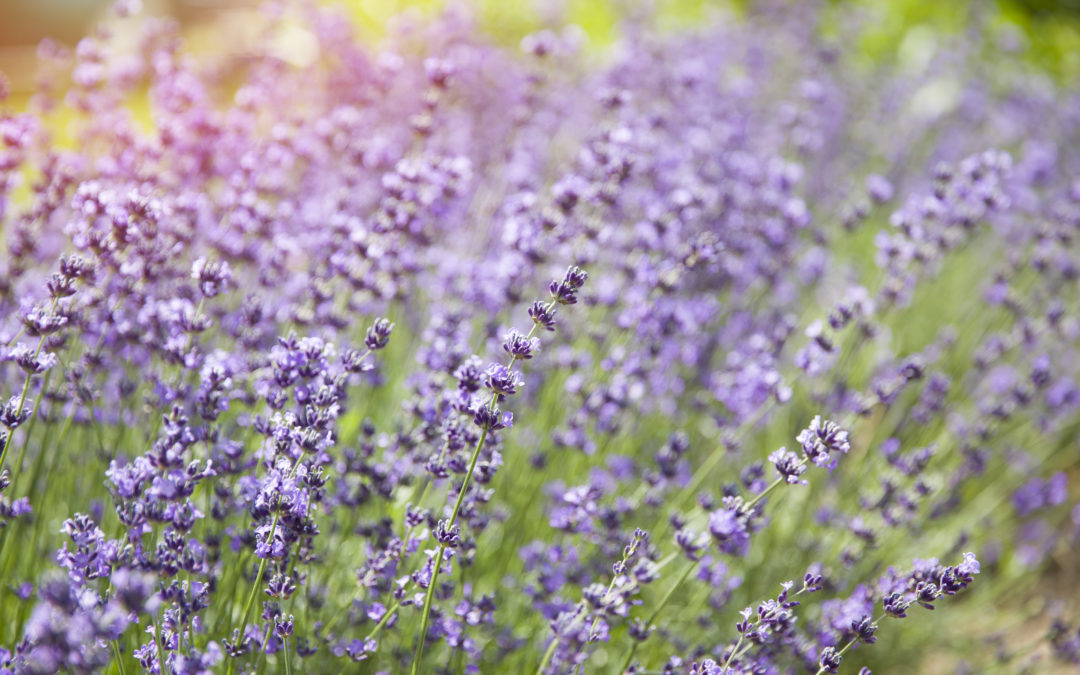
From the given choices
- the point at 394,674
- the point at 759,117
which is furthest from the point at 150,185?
the point at 759,117

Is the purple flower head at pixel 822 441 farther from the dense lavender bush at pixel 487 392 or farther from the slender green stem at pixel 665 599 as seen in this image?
the slender green stem at pixel 665 599

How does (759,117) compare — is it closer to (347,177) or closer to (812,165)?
(812,165)

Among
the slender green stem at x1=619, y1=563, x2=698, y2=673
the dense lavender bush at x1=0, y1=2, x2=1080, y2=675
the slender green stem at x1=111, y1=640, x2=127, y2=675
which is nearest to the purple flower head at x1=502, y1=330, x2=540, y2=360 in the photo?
the dense lavender bush at x1=0, y1=2, x2=1080, y2=675

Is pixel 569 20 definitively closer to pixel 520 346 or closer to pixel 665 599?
pixel 520 346

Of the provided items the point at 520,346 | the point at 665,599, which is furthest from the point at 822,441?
the point at 520,346

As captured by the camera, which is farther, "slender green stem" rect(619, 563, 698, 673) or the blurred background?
the blurred background

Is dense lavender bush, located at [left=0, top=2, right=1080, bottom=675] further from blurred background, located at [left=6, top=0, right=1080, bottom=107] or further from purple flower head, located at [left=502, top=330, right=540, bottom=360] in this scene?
blurred background, located at [left=6, top=0, right=1080, bottom=107]

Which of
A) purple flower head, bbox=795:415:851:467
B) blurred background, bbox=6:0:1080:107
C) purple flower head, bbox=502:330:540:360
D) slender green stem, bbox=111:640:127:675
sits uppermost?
blurred background, bbox=6:0:1080:107
